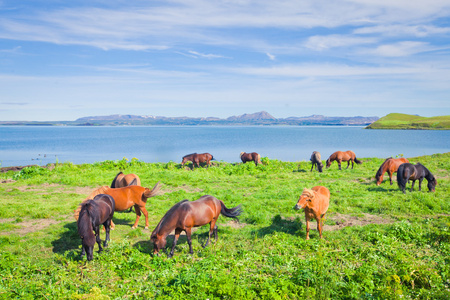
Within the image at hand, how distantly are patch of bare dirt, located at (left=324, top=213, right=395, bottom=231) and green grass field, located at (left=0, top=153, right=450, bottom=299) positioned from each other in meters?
0.04

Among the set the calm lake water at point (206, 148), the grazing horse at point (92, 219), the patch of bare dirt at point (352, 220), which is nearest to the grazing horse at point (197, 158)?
the calm lake water at point (206, 148)

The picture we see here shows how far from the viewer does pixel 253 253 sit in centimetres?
837

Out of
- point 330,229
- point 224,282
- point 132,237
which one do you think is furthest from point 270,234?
point 132,237

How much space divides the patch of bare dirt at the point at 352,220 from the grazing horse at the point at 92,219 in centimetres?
768

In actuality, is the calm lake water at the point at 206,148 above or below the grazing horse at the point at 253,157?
below

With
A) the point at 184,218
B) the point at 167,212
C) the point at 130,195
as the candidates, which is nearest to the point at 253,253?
the point at 184,218

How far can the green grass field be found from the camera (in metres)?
6.40

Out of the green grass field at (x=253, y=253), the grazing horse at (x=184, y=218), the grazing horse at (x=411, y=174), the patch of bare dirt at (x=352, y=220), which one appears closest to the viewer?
the green grass field at (x=253, y=253)

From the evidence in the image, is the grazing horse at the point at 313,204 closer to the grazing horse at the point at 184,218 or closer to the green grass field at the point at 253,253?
the green grass field at the point at 253,253

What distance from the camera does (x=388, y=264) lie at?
25.4 feet

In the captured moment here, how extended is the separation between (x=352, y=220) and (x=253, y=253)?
5.41m

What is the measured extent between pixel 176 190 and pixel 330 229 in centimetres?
922

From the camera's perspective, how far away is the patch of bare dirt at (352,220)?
36.4 feet

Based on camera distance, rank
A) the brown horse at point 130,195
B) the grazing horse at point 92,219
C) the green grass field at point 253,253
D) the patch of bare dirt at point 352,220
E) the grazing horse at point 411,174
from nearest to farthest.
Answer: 1. the green grass field at point 253,253
2. the grazing horse at point 92,219
3. the brown horse at point 130,195
4. the patch of bare dirt at point 352,220
5. the grazing horse at point 411,174
